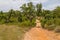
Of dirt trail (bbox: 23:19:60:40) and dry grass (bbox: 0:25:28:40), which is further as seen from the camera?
dry grass (bbox: 0:25:28:40)

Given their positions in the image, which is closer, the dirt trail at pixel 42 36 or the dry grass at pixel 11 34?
the dirt trail at pixel 42 36

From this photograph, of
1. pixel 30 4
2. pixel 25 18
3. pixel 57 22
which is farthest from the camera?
pixel 30 4

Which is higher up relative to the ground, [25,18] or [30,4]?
[30,4]

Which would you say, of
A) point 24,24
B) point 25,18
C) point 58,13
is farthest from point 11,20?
point 58,13

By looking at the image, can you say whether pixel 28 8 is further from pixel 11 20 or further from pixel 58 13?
pixel 58 13

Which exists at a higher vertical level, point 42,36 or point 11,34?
point 42,36

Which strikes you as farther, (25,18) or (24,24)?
(25,18)

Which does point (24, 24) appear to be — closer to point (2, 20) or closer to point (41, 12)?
point (2, 20)

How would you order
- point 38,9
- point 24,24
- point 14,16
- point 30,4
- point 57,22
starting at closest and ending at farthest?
1. point 57,22
2. point 24,24
3. point 30,4
4. point 14,16
5. point 38,9

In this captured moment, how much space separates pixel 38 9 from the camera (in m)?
74.8

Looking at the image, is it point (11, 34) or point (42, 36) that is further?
point (11, 34)

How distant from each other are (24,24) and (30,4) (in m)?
13.2

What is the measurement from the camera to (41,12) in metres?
78.9

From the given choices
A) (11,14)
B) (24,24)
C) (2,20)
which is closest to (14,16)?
(11,14)
